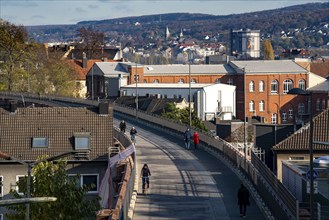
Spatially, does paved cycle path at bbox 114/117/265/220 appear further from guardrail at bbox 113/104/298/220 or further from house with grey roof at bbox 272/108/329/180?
house with grey roof at bbox 272/108/329/180

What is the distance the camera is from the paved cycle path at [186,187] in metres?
34.2

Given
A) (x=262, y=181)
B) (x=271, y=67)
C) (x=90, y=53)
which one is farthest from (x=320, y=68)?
(x=262, y=181)

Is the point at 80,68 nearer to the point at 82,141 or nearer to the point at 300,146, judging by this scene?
→ the point at 82,141

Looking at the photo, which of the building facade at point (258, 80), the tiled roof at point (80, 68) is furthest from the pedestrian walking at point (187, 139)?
the tiled roof at point (80, 68)

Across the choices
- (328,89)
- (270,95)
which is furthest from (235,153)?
(270,95)

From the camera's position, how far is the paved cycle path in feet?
112

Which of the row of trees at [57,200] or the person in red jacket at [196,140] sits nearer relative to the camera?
the row of trees at [57,200]

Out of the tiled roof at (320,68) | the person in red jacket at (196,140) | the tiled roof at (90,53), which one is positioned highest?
the tiled roof at (90,53)

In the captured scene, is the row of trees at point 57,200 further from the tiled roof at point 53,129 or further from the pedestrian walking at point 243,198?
the tiled roof at point 53,129

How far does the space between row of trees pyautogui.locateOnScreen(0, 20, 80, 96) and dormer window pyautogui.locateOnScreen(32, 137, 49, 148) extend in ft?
198

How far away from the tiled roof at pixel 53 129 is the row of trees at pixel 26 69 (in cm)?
5860

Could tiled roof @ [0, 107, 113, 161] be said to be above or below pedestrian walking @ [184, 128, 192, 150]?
above

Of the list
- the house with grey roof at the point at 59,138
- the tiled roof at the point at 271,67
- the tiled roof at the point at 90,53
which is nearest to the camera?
the house with grey roof at the point at 59,138

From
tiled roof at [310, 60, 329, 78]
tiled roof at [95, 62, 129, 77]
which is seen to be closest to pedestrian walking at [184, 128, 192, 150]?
tiled roof at [95, 62, 129, 77]
